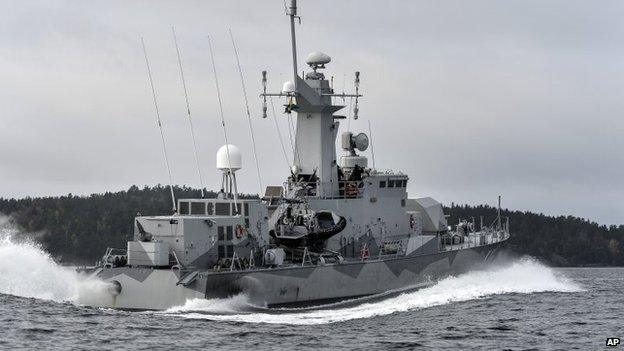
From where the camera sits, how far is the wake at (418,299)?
3150 cm

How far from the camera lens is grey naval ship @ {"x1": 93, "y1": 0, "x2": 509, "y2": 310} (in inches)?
1271

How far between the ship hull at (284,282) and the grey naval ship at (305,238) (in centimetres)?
3

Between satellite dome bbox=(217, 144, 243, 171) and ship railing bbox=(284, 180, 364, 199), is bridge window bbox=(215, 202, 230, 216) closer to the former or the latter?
satellite dome bbox=(217, 144, 243, 171)

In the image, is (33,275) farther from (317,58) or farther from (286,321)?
(317,58)

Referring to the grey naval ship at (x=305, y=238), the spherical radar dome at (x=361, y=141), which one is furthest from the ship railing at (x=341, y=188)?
the spherical radar dome at (x=361, y=141)

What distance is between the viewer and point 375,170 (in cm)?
4234

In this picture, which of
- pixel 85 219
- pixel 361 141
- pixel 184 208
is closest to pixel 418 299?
pixel 361 141

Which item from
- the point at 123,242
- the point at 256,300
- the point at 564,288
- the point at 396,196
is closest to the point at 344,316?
the point at 256,300

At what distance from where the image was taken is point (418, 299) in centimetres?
3881

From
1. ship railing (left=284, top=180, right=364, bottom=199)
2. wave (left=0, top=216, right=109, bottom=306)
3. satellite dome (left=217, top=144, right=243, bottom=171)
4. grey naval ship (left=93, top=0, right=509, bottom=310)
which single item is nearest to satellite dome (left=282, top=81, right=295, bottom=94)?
grey naval ship (left=93, top=0, right=509, bottom=310)

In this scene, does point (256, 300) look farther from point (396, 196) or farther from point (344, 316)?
point (396, 196)

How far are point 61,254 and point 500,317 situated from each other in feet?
138

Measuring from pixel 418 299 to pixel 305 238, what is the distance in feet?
15.1

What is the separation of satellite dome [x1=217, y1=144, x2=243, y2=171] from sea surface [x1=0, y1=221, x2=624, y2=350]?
162 inches
